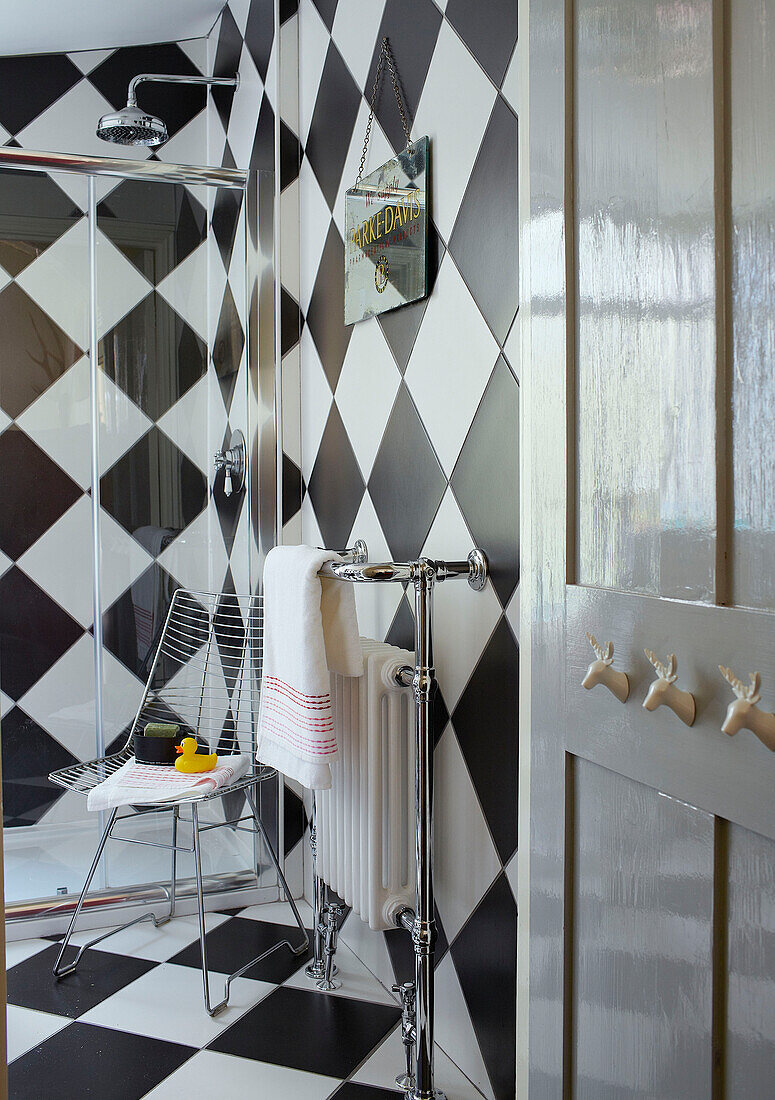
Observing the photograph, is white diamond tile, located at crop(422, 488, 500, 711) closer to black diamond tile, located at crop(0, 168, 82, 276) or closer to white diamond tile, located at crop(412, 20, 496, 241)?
white diamond tile, located at crop(412, 20, 496, 241)

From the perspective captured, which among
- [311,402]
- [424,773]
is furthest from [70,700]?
[424,773]

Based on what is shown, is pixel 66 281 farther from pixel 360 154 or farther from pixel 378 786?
pixel 378 786

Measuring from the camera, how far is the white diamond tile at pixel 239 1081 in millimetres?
1587

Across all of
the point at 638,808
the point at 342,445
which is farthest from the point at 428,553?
the point at 638,808

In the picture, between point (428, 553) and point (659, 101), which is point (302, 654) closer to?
point (428, 553)

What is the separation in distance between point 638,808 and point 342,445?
1.42m

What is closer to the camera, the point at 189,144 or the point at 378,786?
the point at 378,786

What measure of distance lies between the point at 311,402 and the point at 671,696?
1.70 m

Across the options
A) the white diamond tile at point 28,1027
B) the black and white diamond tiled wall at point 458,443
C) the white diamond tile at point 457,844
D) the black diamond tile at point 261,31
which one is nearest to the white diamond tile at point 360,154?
the black and white diamond tiled wall at point 458,443

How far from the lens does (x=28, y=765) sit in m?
2.36

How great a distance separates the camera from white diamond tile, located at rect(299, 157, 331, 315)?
2215 millimetres

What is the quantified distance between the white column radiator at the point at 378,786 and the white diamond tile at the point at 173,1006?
390mm

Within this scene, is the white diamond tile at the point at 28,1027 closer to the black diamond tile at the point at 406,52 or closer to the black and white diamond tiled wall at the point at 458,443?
the black and white diamond tiled wall at the point at 458,443

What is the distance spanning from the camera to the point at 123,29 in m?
2.93
